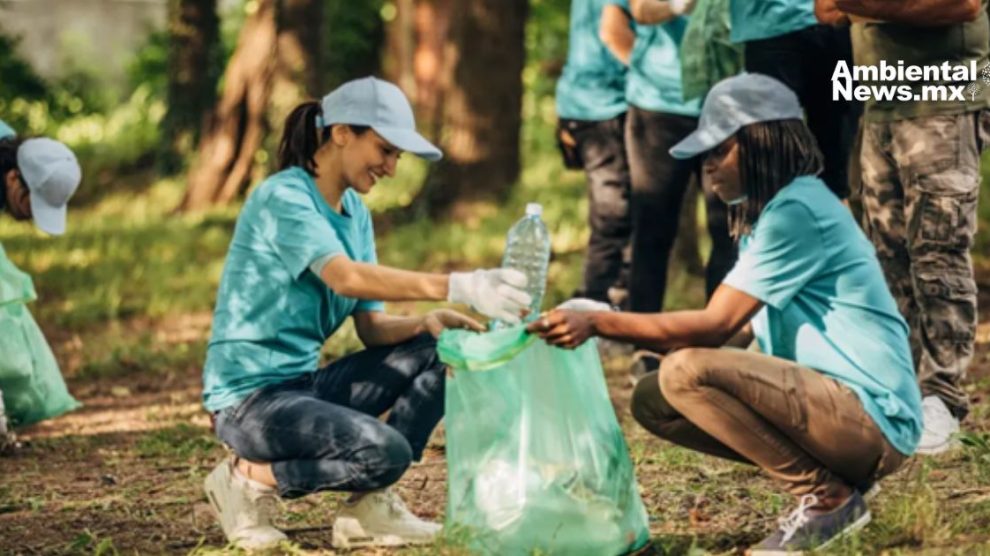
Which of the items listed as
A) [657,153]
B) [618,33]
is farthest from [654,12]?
[657,153]

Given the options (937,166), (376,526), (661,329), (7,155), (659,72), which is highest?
(659,72)

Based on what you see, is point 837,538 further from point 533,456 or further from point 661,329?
point 533,456

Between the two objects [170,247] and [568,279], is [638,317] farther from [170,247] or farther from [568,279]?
[170,247]

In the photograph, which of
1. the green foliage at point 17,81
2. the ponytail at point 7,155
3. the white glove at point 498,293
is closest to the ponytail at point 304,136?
the white glove at point 498,293

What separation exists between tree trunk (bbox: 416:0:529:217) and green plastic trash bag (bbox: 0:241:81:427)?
5.87 meters

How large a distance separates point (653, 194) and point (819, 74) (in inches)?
33.2

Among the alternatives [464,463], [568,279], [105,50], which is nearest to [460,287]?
[464,463]

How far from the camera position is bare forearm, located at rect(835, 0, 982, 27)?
18.4 ft

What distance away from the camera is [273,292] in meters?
4.88

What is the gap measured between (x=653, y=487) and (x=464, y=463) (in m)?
1.10

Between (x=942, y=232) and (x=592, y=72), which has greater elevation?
(x=592, y=72)

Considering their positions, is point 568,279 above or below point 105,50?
below

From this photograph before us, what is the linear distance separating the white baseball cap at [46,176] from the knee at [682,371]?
2.78 meters

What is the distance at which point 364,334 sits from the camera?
5.19m
